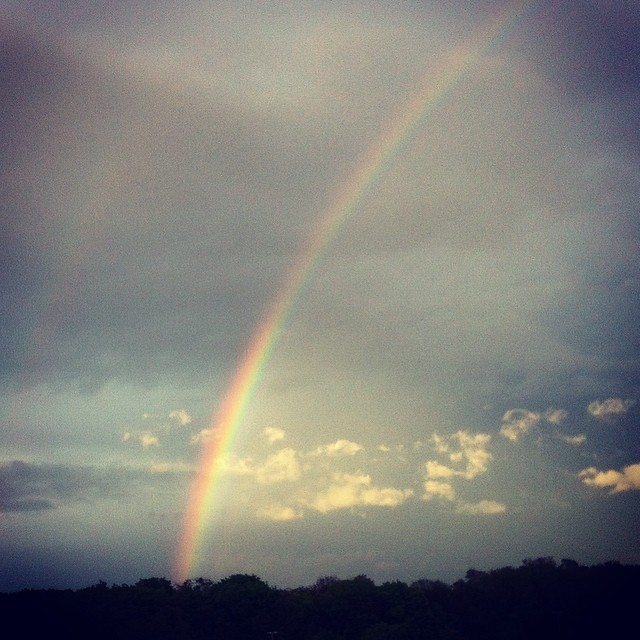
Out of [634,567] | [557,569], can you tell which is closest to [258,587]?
[557,569]

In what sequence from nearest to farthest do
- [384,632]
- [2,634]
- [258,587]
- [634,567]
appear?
[2,634]
[384,632]
[258,587]
[634,567]

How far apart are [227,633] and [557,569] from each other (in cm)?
4780

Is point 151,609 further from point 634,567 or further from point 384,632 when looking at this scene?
point 634,567

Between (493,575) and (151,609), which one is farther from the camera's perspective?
(493,575)

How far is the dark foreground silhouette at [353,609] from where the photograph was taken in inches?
4466

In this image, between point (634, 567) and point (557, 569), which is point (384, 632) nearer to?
point (557, 569)

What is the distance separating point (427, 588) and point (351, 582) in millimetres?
13282

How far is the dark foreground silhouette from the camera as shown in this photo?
4466 inches

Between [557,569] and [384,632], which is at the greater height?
[557,569]

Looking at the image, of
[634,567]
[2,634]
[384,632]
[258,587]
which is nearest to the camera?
[2,634]

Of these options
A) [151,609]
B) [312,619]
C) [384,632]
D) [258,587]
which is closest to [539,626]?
[384,632]

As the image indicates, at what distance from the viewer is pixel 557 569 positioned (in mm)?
129375

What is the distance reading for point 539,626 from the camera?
11650cm

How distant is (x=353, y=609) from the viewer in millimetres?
123125
